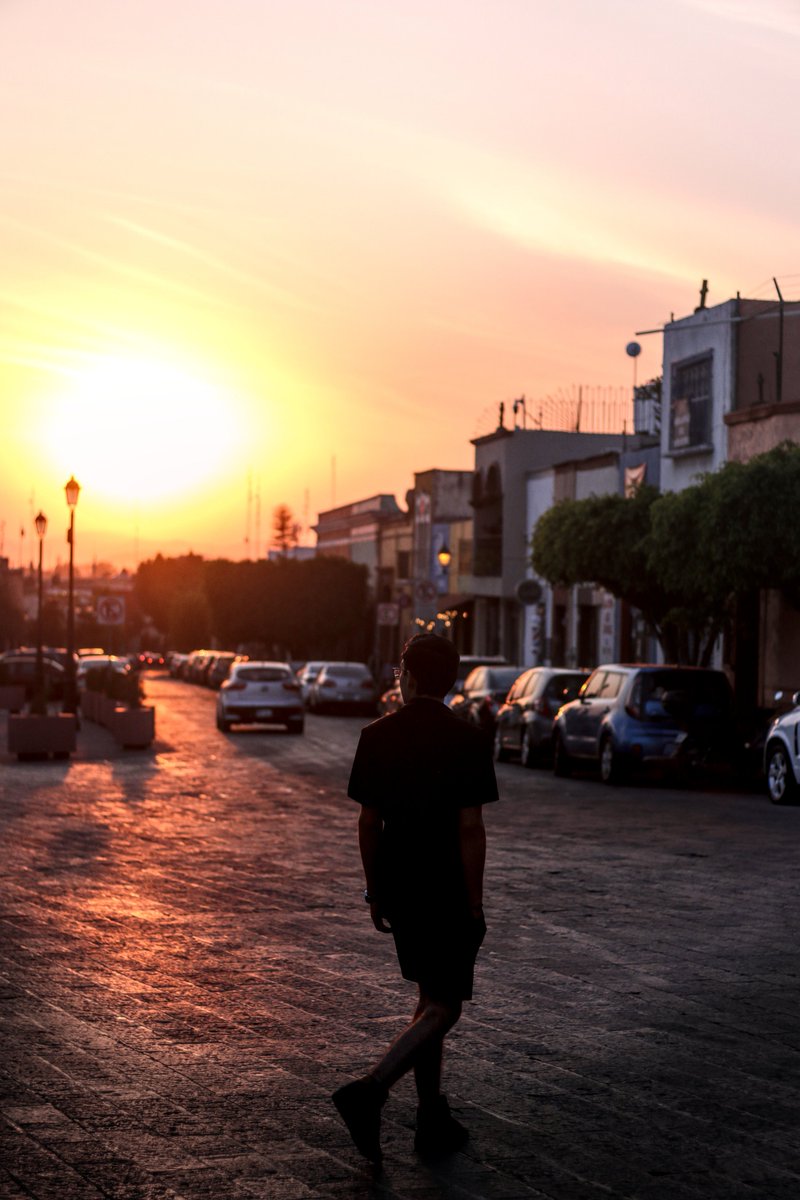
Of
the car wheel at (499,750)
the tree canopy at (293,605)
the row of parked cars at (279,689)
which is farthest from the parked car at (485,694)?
the tree canopy at (293,605)

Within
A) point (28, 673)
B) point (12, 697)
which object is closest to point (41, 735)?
point (12, 697)

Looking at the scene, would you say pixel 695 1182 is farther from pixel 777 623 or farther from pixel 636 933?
pixel 777 623

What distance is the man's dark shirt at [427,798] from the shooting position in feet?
20.8

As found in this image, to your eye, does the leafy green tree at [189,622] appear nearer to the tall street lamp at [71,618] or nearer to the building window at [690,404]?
the tall street lamp at [71,618]

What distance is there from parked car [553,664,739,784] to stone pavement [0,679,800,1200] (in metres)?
7.43

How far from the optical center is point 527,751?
30594 mm

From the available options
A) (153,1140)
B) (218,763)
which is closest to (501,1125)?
(153,1140)

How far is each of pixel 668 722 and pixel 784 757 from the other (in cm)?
347

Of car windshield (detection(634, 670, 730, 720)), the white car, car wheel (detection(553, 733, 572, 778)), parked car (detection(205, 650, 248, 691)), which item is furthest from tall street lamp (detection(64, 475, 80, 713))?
parked car (detection(205, 650, 248, 691))

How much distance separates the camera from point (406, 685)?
22.0 ft

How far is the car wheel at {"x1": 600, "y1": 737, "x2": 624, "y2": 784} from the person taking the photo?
26047 mm

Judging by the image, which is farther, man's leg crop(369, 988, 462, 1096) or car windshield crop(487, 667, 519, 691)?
car windshield crop(487, 667, 519, 691)

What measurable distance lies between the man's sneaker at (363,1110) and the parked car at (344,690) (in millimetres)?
48777

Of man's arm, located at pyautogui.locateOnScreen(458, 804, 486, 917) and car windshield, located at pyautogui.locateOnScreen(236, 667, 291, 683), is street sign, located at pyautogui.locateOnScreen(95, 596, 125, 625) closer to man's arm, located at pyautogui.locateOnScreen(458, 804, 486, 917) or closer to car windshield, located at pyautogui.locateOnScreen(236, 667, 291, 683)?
car windshield, located at pyautogui.locateOnScreen(236, 667, 291, 683)
